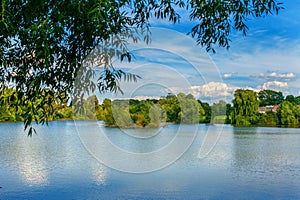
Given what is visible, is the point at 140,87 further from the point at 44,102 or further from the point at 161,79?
the point at 44,102

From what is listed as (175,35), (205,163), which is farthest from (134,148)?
(175,35)

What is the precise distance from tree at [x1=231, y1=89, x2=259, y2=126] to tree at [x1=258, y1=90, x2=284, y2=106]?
35.8 feet

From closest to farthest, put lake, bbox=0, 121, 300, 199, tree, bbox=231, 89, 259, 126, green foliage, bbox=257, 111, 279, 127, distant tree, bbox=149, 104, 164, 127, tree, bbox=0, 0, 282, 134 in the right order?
tree, bbox=0, 0, 282, 134 → distant tree, bbox=149, 104, 164, 127 → lake, bbox=0, 121, 300, 199 → tree, bbox=231, 89, 259, 126 → green foliage, bbox=257, 111, 279, 127

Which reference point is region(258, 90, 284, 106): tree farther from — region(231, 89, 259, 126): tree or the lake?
the lake

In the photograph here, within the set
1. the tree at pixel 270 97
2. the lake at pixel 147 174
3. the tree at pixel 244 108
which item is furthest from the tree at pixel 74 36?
the tree at pixel 270 97

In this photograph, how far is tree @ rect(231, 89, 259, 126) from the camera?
87.1 ft

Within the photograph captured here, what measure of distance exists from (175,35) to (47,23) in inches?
56.9

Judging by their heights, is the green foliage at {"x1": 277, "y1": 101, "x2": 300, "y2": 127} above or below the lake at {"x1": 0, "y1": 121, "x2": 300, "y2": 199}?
above

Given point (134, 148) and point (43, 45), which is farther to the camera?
point (134, 148)

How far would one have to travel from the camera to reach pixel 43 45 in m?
1.99

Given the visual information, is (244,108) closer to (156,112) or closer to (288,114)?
(288,114)

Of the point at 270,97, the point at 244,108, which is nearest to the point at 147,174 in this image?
the point at 244,108

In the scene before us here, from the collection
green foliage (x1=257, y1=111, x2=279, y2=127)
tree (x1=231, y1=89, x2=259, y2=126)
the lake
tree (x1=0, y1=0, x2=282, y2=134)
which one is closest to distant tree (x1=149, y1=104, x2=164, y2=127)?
the lake

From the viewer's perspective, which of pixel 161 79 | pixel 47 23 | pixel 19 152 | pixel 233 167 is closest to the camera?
pixel 47 23
